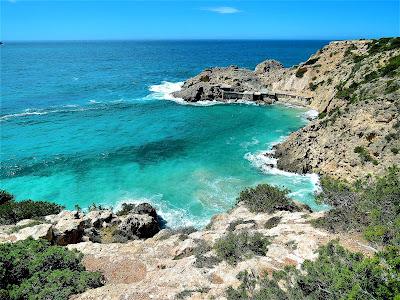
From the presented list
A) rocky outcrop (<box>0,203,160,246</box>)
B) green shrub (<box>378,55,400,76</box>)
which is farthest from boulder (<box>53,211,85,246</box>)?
green shrub (<box>378,55,400,76</box>)

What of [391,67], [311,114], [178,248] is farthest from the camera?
[311,114]

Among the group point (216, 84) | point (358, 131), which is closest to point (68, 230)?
point (358, 131)

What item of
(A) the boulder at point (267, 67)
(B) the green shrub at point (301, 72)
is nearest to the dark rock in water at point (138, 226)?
(B) the green shrub at point (301, 72)

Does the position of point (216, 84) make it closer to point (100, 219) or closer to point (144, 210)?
point (144, 210)

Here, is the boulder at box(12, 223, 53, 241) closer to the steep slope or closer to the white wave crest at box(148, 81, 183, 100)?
the steep slope

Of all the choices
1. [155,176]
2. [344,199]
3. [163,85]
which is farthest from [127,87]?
[344,199]
